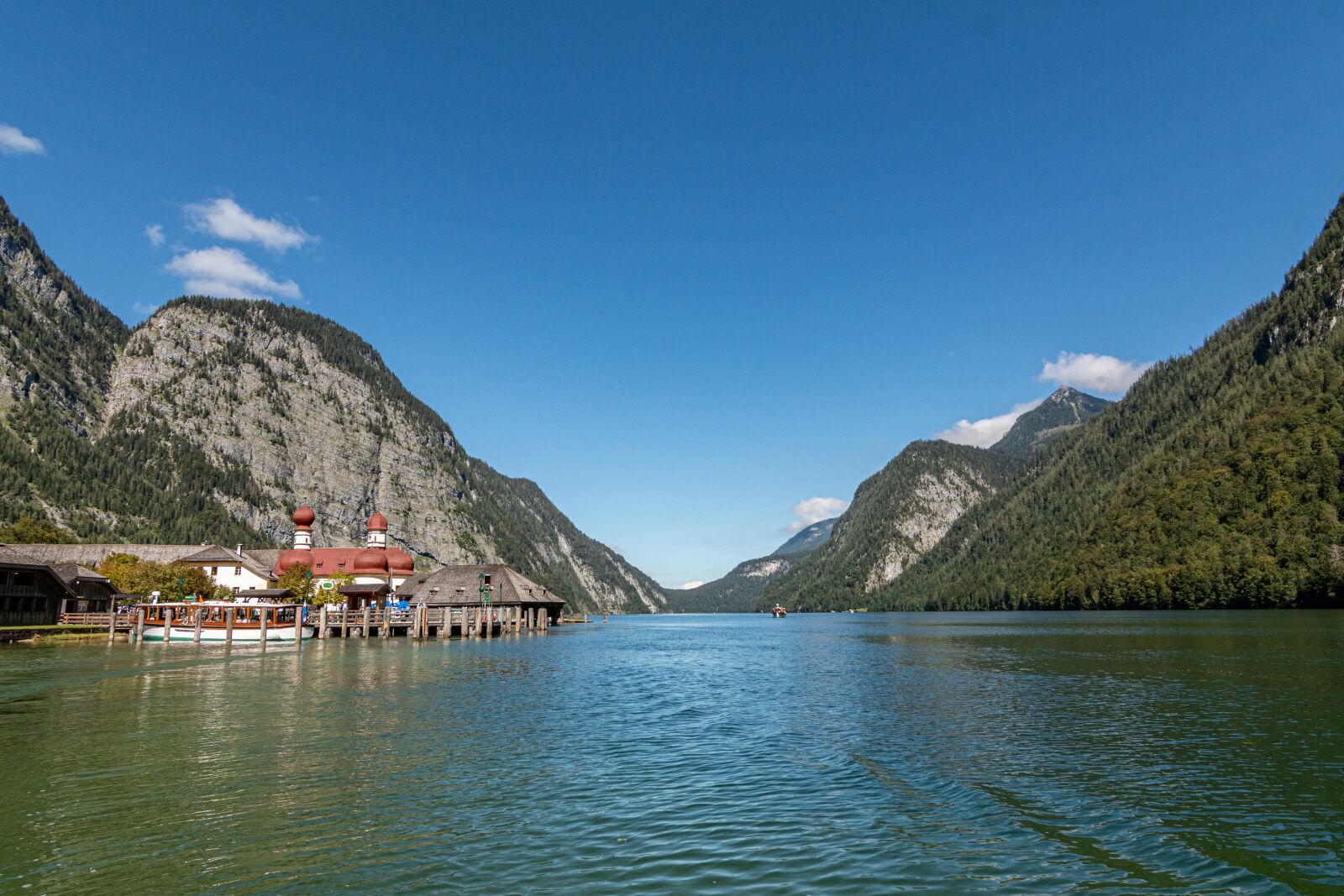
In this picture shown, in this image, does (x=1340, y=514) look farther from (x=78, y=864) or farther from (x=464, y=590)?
(x=78, y=864)

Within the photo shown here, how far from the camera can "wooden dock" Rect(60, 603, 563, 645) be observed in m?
76.2

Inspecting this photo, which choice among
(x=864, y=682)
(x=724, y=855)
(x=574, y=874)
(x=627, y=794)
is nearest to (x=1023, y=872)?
(x=724, y=855)

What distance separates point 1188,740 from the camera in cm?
2336

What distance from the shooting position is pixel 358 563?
117 metres

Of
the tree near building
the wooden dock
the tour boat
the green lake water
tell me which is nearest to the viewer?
the green lake water

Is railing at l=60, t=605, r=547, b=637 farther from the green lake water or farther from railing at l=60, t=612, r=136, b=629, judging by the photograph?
the green lake water

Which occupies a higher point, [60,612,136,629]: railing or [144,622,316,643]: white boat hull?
[60,612,136,629]: railing

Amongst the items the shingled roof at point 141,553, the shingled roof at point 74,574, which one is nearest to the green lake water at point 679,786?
the shingled roof at point 74,574

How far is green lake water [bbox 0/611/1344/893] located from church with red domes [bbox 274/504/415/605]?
244 ft

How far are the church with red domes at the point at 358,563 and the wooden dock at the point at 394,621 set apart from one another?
12.9 m

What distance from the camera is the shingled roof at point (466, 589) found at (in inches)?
4158

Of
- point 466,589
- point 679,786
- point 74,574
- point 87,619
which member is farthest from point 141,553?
point 679,786

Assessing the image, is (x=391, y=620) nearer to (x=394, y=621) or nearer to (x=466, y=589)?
(x=394, y=621)

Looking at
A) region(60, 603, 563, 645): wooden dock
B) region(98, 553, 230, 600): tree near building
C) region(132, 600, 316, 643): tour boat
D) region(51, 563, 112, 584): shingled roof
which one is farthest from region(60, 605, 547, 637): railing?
region(98, 553, 230, 600): tree near building
